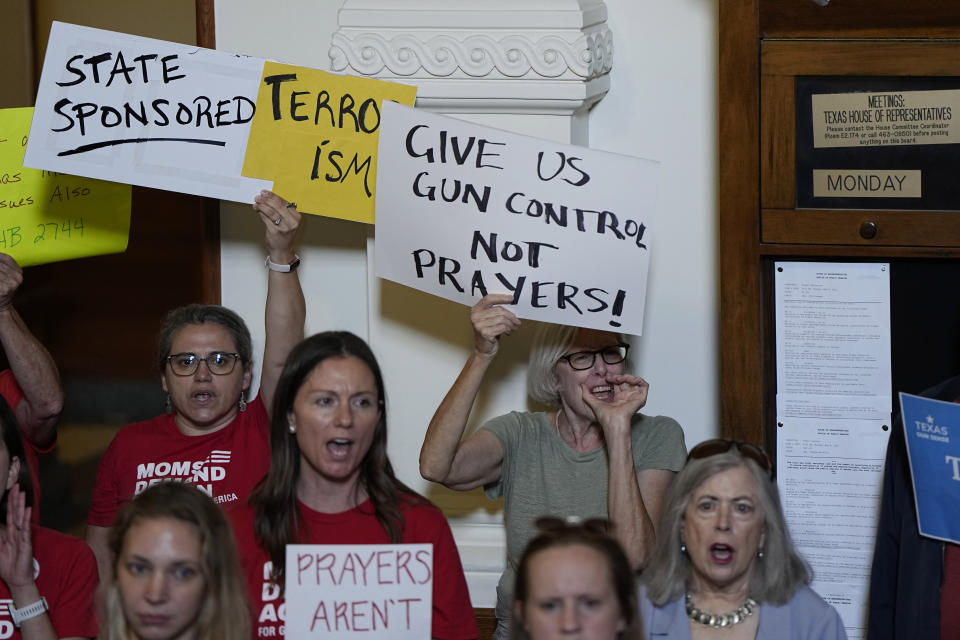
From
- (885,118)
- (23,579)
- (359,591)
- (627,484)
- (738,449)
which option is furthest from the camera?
(885,118)

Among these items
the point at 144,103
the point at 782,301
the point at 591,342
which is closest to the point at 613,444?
the point at 591,342

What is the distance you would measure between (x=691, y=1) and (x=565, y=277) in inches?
42.3

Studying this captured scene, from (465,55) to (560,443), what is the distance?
3.32 ft

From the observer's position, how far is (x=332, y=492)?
261cm

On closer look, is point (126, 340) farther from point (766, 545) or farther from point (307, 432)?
point (766, 545)

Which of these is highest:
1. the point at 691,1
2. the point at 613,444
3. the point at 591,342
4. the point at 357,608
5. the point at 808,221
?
the point at 691,1

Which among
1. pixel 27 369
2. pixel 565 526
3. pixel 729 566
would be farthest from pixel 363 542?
pixel 27 369

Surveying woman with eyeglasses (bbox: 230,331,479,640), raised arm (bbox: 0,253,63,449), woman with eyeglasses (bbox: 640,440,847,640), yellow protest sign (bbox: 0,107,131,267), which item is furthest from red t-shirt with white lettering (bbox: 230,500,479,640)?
yellow protest sign (bbox: 0,107,131,267)

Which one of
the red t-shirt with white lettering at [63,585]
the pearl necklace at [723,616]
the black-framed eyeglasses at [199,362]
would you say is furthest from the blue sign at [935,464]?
the red t-shirt with white lettering at [63,585]

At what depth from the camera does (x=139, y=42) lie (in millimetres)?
3215

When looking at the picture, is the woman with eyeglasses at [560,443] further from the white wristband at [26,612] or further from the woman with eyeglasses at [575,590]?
the white wristband at [26,612]

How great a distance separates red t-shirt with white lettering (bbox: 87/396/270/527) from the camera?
118 inches

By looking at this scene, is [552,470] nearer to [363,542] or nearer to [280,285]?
[363,542]

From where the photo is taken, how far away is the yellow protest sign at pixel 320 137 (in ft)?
10.5
